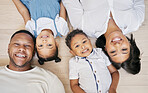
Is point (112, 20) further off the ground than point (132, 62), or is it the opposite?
point (112, 20)

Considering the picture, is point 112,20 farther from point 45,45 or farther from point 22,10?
point 22,10

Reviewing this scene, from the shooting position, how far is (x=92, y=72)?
3.88 ft

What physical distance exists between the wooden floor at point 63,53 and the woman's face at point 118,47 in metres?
0.23

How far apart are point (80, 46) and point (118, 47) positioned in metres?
0.31

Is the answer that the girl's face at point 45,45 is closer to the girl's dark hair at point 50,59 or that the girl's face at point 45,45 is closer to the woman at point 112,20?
the girl's dark hair at point 50,59

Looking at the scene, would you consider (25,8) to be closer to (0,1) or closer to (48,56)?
(0,1)

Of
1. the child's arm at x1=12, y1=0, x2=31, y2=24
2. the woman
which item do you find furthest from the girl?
the woman

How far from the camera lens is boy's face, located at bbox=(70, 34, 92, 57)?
119 centimetres

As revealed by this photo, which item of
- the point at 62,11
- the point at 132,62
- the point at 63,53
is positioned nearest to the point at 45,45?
the point at 63,53

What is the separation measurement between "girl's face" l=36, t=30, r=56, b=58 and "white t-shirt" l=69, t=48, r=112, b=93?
0.68 ft

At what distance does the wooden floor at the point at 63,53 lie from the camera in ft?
4.31

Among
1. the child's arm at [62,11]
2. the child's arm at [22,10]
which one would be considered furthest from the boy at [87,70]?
the child's arm at [22,10]

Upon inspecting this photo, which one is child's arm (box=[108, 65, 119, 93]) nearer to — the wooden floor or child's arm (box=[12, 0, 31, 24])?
the wooden floor

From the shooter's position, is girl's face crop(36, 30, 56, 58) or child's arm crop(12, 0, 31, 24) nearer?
girl's face crop(36, 30, 56, 58)
